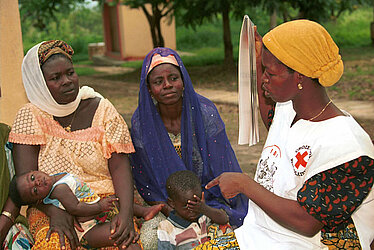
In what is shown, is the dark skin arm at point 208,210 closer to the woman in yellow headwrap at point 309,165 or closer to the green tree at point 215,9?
the woman in yellow headwrap at point 309,165

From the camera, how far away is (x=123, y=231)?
2.81 metres

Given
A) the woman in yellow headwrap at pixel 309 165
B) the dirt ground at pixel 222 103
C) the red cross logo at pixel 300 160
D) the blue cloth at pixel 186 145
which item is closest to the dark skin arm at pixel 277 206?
the woman in yellow headwrap at pixel 309 165

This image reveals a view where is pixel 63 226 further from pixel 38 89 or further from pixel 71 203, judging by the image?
pixel 38 89

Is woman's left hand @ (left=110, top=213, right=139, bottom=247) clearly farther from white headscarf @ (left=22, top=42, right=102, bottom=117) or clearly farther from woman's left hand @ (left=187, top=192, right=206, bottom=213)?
white headscarf @ (left=22, top=42, right=102, bottom=117)

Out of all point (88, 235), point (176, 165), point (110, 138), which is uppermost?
point (110, 138)

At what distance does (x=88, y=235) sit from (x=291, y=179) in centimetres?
137

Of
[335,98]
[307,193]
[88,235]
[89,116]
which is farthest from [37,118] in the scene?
[335,98]

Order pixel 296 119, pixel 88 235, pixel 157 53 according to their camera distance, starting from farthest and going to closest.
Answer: pixel 157 53
pixel 88 235
pixel 296 119

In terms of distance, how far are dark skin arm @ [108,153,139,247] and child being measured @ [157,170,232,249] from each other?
257 mm

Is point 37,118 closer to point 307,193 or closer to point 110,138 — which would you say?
point 110,138

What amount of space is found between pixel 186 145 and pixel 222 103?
6227 millimetres

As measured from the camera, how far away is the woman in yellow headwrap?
1860 mm

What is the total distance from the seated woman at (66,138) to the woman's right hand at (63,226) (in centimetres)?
5

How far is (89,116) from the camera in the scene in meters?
3.07
